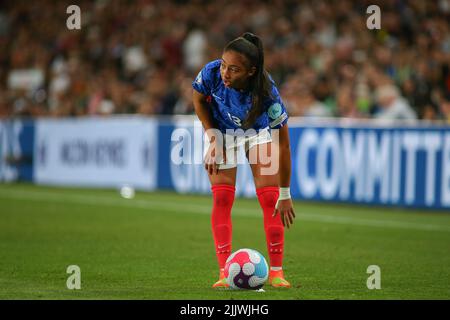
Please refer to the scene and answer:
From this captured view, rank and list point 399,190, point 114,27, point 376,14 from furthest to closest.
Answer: point 114,27, point 376,14, point 399,190

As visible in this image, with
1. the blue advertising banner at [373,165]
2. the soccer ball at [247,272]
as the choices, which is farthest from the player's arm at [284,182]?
the blue advertising banner at [373,165]

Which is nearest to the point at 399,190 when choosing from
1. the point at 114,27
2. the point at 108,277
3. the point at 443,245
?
the point at 443,245

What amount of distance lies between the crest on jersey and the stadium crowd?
8406 mm

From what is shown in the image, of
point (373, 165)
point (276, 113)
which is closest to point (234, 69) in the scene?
point (276, 113)

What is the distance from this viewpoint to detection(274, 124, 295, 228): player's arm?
25.4 ft

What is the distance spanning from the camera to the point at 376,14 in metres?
18.1

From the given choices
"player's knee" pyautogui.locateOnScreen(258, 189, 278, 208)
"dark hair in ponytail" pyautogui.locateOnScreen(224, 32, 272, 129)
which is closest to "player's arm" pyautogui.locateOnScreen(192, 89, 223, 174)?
"dark hair in ponytail" pyautogui.locateOnScreen(224, 32, 272, 129)

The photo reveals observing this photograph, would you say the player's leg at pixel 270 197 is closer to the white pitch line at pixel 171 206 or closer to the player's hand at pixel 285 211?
the player's hand at pixel 285 211

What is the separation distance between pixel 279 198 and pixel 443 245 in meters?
4.28

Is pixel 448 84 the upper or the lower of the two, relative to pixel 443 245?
upper

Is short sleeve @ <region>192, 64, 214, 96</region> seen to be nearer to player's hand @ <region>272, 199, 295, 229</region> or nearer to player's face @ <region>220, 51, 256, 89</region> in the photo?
player's face @ <region>220, 51, 256, 89</region>

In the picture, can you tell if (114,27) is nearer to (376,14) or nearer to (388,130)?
(376,14)

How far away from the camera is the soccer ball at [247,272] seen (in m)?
7.55

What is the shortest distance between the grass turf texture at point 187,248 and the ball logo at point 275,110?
4.64ft
